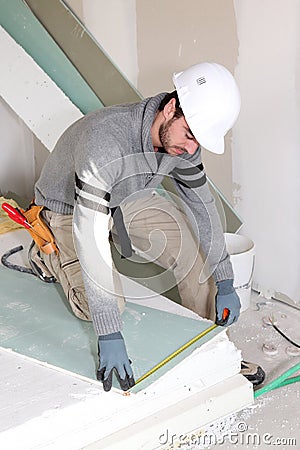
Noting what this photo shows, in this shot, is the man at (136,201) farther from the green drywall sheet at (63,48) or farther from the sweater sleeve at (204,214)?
the green drywall sheet at (63,48)

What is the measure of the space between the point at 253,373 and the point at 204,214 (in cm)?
62

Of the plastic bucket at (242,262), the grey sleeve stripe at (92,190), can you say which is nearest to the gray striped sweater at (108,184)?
the grey sleeve stripe at (92,190)

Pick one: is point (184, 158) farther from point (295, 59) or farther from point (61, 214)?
point (295, 59)

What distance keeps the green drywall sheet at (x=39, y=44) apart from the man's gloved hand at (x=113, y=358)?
6.21 feet

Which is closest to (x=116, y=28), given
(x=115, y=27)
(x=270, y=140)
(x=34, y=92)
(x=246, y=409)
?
(x=115, y=27)

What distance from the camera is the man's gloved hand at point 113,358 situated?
203cm

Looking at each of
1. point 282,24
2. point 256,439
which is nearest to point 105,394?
point 256,439

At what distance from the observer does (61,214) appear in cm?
272

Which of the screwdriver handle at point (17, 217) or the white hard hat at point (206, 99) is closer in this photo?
the white hard hat at point (206, 99)

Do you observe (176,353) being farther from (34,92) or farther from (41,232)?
(34,92)

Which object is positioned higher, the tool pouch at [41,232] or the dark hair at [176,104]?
the dark hair at [176,104]

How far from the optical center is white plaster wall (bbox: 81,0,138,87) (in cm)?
359

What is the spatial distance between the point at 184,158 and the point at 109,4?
60.8 inches

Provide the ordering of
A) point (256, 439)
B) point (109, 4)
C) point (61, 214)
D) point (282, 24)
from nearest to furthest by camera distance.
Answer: point (256, 439) < point (61, 214) < point (282, 24) < point (109, 4)
